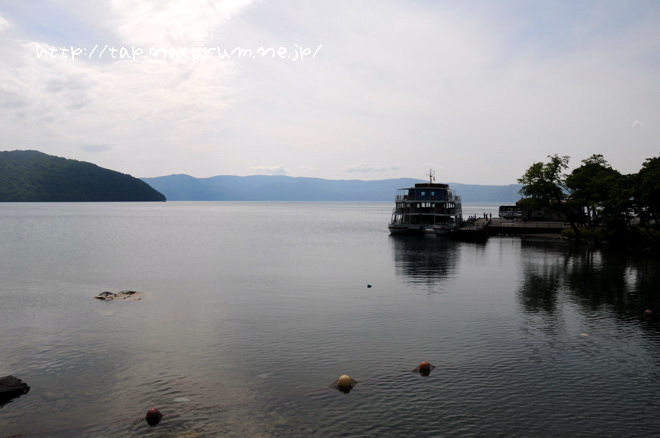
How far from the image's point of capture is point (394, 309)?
3186 cm

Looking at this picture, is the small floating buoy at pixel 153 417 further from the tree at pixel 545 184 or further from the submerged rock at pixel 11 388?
the tree at pixel 545 184

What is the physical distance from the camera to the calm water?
15.6 m

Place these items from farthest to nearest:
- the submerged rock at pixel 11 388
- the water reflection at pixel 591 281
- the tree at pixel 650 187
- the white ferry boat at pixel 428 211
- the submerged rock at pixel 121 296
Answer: the white ferry boat at pixel 428 211
the tree at pixel 650 187
the submerged rock at pixel 121 296
the water reflection at pixel 591 281
the submerged rock at pixel 11 388

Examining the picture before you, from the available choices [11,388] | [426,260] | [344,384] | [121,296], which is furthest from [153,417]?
[426,260]

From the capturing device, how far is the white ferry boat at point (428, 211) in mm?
99062

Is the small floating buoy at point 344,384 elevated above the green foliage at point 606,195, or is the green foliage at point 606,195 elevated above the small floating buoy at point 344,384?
the green foliage at point 606,195

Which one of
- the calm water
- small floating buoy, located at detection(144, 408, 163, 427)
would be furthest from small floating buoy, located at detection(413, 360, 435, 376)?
small floating buoy, located at detection(144, 408, 163, 427)

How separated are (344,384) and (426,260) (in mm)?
44757

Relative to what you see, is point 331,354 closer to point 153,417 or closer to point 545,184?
point 153,417

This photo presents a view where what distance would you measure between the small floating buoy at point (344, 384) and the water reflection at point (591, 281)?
18.1 meters

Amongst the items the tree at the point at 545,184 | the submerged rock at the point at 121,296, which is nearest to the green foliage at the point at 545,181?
the tree at the point at 545,184

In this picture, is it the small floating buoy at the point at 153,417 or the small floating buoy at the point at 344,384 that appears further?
the small floating buoy at the point at 344,384

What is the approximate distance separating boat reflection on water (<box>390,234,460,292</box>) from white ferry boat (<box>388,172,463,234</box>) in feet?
22.2

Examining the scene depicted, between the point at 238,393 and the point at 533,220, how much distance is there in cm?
12171
